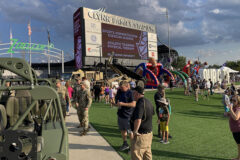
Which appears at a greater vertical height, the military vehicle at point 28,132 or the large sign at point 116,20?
the large sign at point 116,20

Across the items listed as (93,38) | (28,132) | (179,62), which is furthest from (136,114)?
(179,62)

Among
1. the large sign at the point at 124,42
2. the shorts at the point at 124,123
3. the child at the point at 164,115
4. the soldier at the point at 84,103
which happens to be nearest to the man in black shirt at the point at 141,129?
the shorts at the point at 124,123

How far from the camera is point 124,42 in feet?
161

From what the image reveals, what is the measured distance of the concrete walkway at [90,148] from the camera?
14.8 ft

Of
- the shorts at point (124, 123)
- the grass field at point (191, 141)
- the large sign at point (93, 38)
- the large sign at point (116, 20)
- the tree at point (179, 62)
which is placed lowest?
the grass field at point (191, 141)

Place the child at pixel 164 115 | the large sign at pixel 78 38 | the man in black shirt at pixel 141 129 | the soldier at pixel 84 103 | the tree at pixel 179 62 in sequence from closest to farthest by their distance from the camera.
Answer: the man in black shirt at pixel 141 129
the child at pixel 164 115
the soldier at pixel 84 103
the large sign at pixel 78 38
the tree at pixel 179 62

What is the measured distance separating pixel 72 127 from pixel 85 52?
36556 mm

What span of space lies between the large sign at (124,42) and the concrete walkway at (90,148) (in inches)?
1573

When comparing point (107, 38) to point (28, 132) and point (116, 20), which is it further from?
point (28, 132)

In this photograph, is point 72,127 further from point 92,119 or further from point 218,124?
point 218,124

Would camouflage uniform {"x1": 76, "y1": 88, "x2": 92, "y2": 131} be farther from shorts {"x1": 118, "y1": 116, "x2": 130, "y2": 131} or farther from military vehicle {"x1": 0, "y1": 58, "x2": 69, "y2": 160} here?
military vehicle {"x1": 0, "y1": 58, "x2": 69, "y2": 160}

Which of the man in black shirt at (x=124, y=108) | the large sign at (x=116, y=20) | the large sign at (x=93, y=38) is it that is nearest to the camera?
the man in black shirt at (x=124, y=108)

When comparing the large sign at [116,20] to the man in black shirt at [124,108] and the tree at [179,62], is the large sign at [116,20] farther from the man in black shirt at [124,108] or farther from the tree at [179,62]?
the man in black shirt at [124,108]

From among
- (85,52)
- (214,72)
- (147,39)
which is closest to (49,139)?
(214,72)
